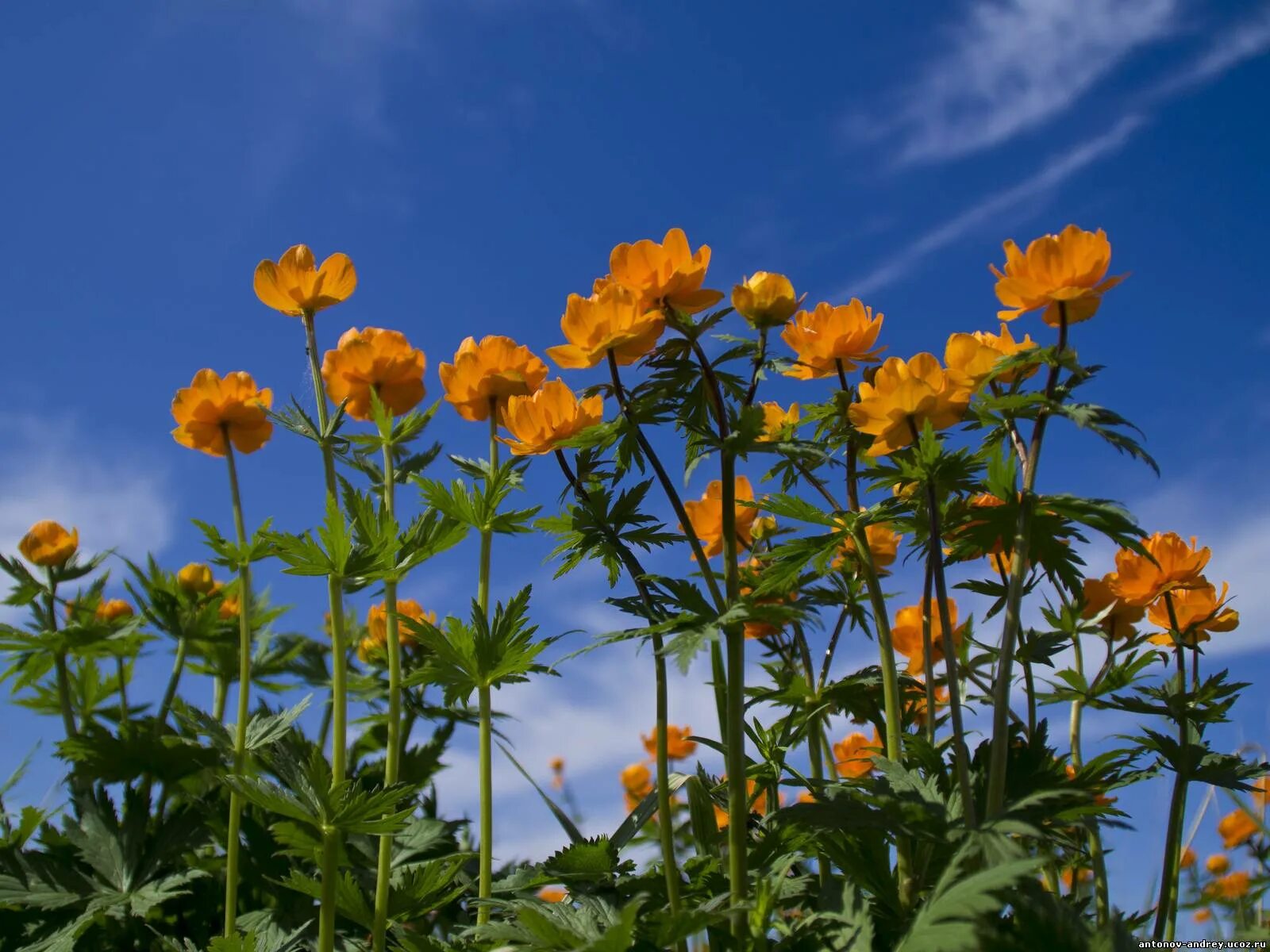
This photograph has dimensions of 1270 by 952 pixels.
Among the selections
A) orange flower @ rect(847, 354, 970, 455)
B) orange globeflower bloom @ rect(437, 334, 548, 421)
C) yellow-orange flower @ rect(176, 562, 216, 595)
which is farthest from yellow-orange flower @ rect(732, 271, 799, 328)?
yellow-orange flower @ rect(176, 562, 216, 595)

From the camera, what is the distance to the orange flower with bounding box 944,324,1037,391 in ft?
5.84

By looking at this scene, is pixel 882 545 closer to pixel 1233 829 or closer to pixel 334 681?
pixel 334 681

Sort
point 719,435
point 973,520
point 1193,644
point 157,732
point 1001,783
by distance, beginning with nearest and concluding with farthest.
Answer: point 1001,783, point 719,435, point 973,520, point 1193,644, point 157,732

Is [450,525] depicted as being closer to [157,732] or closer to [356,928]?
[356,928]

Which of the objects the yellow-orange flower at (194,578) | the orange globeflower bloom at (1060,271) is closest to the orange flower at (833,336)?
the orange globeflower bloom at (1060,271)

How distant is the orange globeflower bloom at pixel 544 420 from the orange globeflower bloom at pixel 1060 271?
2.38 ft

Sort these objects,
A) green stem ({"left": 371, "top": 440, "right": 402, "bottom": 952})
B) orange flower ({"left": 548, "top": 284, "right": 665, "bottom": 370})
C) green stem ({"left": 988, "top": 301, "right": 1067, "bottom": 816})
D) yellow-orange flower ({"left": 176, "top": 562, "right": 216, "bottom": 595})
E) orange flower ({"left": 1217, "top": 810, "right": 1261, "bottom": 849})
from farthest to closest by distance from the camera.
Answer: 1. orange flower ({"left": 1217, "top": 810, "right": 1261, "bottom": 849})
2. yellow-orange flower ({"left": 176, "top": 562, "right": 216, "bottom": 595})
3. green stem ({"left": 371, "top": 440, "right": 402, "bottom": 952})
4. orange flower ({"left": 548, "top": 284, "right": 665, "bottom": 370})
5. green stem ({"left": 988, "top": 301, "right": 1067, "bottom": 816})

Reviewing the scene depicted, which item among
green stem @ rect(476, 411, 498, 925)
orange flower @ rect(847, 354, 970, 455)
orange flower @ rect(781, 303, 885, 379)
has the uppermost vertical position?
orange flower @ rect(781, 303, 885, 379)

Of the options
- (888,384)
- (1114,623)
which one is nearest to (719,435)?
(888,384)

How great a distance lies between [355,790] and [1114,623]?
1.71 m

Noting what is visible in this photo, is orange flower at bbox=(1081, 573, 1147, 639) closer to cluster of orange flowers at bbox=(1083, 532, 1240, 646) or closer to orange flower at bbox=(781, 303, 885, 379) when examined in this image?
cluster of orange flowers at bbox=(1083, 532, 1240, 646)

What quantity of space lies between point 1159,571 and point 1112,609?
14 cm

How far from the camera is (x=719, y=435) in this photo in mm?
1584

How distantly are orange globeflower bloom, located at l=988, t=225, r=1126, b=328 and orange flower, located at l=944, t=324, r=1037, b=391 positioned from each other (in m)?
0.10
